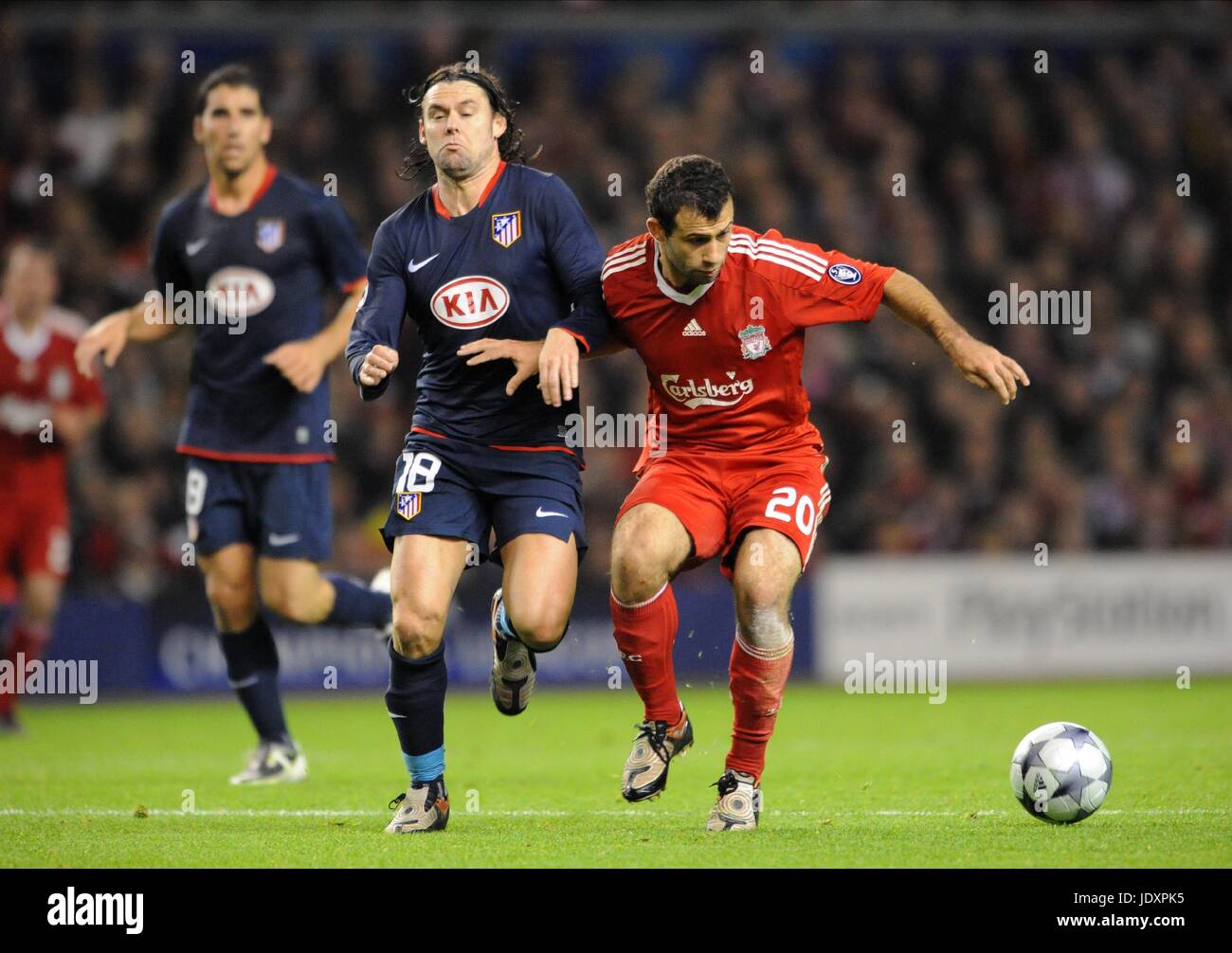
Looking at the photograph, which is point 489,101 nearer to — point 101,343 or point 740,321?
point 740,321

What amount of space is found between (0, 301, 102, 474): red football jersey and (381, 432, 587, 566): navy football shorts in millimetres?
4918

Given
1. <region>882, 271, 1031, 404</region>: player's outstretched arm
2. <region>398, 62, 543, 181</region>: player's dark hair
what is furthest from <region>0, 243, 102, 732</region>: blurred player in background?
<region>882, 271, 1031, 404</region>: player's outstretched arm

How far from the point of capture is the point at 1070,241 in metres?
16.5

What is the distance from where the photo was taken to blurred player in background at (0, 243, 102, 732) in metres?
10.3

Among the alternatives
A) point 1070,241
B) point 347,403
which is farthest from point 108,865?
point 1070,241

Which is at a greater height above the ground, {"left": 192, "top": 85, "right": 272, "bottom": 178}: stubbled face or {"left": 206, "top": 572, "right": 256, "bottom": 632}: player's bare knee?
{"left": 192, "top": 85, "right": 272, "bottom": 178}: stubbled face

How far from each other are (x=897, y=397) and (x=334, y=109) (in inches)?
232

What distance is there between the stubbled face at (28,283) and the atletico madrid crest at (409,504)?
529 centimetres

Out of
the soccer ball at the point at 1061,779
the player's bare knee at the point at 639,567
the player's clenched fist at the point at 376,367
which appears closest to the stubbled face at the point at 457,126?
the player's clenched fist at the point at 376,367

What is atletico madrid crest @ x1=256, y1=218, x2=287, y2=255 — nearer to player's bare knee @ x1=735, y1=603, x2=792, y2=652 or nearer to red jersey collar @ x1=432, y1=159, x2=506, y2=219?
red jersey collar @ x1=432, y1=159, x2=506, y2=219

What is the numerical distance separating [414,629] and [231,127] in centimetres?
304

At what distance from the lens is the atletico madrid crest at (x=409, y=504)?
19.4 feet

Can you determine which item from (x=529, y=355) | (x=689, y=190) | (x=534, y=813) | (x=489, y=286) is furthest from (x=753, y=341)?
(x=534, y=813)

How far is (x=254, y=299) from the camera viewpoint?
7719 millimetres
